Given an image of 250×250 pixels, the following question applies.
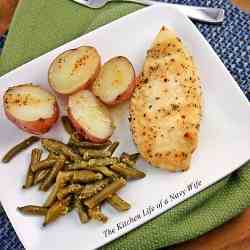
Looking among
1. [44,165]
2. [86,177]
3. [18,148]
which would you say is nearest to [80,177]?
[86,177]

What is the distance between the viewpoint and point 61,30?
6.88 ft

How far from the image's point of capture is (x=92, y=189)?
1.72 m

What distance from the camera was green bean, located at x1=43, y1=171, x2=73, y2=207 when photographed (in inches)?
68.6

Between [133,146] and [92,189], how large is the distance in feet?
0.61

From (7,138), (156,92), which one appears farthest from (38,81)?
(156,92)

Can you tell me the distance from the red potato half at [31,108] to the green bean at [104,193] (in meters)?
0.26

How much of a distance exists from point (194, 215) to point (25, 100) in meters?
0.57

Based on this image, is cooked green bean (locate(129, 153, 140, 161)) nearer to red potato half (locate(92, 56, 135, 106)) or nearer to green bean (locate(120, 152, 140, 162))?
green bean (locate(120, 152, 140, 162))

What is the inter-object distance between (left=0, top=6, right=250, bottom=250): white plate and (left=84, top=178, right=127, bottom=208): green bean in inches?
1.4

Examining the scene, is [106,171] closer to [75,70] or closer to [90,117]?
[90,117]

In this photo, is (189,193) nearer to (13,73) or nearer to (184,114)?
(184,114)

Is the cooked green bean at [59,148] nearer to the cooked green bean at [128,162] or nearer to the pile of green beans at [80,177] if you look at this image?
the pile of green beans at [80,177]

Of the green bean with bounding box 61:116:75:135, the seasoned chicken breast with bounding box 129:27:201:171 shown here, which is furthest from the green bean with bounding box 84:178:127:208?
the green bean with bounding box 61:116:75:135

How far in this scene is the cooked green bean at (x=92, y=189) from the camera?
1719 millimetres
